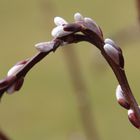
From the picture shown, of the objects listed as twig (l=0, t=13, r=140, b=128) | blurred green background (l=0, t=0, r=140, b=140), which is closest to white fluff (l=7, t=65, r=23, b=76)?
twig (l=0, t=13, r=140, b=128)

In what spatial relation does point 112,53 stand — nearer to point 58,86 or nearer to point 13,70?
point 13,70

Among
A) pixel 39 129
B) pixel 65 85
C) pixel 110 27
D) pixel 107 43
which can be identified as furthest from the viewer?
pixel 110 27

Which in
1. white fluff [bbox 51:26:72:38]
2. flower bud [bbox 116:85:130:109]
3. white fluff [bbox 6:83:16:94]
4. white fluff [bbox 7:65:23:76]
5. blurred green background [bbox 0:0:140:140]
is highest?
white fluff [bbox 51:26:72:38]

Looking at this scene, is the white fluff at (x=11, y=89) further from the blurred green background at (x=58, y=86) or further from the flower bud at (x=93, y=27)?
the blurred green background at (x=58, y=86)

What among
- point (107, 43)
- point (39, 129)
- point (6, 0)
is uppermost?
point (107, 43)

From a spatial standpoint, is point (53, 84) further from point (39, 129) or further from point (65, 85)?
point (39, 129)

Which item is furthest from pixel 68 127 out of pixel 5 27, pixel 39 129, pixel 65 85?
pixel 5 27

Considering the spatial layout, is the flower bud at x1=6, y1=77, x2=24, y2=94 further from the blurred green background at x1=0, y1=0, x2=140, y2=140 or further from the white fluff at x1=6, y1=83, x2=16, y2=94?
the blurred green background at x1=0, y1=0, x2=140, y2=140
